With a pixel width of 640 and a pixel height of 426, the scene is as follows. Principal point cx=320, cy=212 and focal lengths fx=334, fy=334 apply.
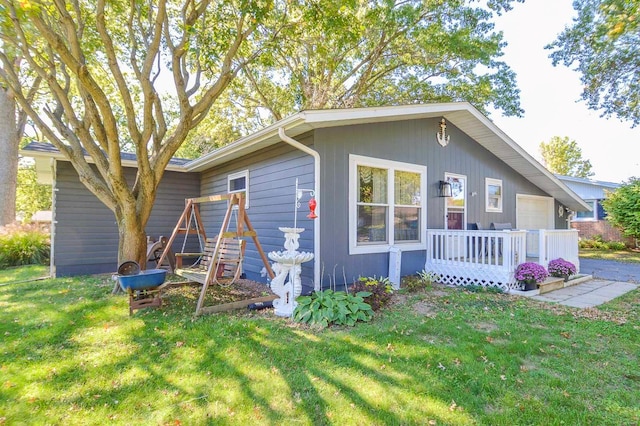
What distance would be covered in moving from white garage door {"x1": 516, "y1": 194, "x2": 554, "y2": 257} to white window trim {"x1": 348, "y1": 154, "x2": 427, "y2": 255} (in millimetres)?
3976

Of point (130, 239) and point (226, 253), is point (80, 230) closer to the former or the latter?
point (130, 239)

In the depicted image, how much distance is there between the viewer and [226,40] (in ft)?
19.6

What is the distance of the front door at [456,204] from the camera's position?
23.7 feet

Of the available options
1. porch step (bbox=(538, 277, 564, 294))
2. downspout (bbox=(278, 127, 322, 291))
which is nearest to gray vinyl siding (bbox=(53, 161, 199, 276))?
downspout (bbox=(278, 127, 322, 291))

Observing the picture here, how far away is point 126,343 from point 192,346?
0.71m

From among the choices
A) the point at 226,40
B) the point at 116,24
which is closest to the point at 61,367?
the point at 226,40

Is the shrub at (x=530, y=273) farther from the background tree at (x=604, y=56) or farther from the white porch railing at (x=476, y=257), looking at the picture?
the background tree at (x=604, y=56)

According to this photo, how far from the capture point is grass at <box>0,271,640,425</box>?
2.22m

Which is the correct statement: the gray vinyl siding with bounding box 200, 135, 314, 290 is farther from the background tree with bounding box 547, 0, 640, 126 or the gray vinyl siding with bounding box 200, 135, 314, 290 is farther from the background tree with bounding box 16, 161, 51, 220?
the background tree with bounding box 16, 161, 51, 220

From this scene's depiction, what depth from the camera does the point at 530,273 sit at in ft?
18.3

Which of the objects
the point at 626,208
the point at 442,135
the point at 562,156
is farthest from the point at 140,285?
the point at 562,156

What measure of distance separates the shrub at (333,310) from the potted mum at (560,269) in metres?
4.41

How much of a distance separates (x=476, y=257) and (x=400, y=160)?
222 cm

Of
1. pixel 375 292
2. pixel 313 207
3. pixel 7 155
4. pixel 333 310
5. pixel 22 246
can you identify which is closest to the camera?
pixel 333 310
